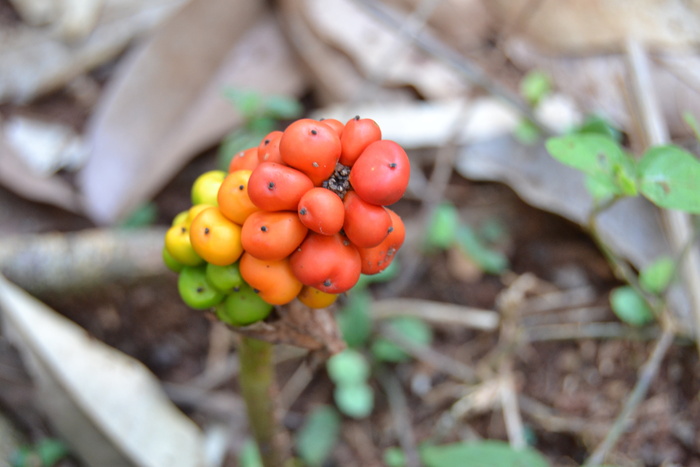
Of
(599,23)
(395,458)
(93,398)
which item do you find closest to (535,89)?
(599,23)

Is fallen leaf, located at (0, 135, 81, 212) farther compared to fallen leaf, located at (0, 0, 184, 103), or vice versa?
fallen leaf, located at (0, 0, 184, 103)

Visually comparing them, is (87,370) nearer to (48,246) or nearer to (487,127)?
(48,246)

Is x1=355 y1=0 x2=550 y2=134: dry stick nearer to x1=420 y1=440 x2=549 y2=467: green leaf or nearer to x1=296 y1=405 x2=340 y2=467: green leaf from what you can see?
x1=420 y1=440 x2=549 y2=467: green leaf

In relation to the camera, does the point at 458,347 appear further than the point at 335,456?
Yes

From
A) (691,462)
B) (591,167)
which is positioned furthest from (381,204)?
(691,462)

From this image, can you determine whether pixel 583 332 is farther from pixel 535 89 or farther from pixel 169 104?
pixel 169 104

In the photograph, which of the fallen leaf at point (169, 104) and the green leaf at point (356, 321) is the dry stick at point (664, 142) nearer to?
the green leaf at point (356, 321)

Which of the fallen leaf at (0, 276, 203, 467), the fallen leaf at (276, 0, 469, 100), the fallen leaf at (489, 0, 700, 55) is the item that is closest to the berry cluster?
the fallen leaf at (0, 276, 203, 467)
